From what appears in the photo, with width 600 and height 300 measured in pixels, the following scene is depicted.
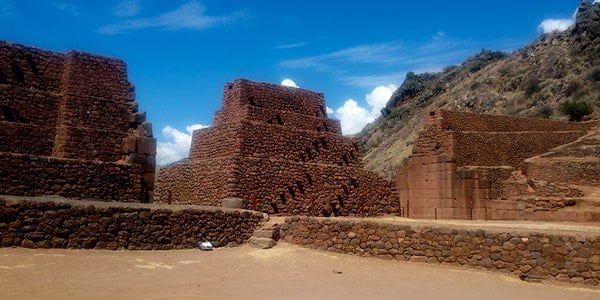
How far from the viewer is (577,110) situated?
44.6 metres

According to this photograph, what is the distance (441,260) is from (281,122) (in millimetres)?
12673

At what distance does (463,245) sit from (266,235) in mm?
5743

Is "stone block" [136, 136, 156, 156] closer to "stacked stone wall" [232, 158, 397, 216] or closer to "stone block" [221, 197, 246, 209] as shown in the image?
"stone block" [221, 197, 246, 209]

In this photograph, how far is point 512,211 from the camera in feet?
74.3

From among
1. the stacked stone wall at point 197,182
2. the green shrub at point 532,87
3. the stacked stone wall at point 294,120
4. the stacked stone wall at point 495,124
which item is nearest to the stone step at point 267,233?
the stacked stone wall at point 197,182

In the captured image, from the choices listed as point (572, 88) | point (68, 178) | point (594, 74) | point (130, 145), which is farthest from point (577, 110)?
point (68, 178)

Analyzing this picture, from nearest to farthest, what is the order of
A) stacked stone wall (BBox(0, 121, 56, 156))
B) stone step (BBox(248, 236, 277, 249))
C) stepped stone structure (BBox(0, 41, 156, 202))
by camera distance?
1. stepped stone structure (BBox(0, 41, 156, 202))
2. stacked stone wall (BBox(0, 121, 56, 156))
3. stone step (BBox(248, 236, 277, 249))

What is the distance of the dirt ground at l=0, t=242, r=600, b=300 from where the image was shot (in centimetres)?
858

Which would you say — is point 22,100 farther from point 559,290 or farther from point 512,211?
point 512,211

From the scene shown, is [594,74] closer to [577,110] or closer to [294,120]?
[577,110]

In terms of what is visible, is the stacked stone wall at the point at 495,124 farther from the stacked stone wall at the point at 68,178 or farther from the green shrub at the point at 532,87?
the green shrub at the point at 532,87

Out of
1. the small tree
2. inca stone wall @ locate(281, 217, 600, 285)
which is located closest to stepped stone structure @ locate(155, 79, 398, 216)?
inca stone wall @ locate(281, 217, 600, 285)

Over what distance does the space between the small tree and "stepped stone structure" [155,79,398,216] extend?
1076 inches

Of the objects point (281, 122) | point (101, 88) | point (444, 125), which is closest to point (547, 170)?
point (444, 125)
